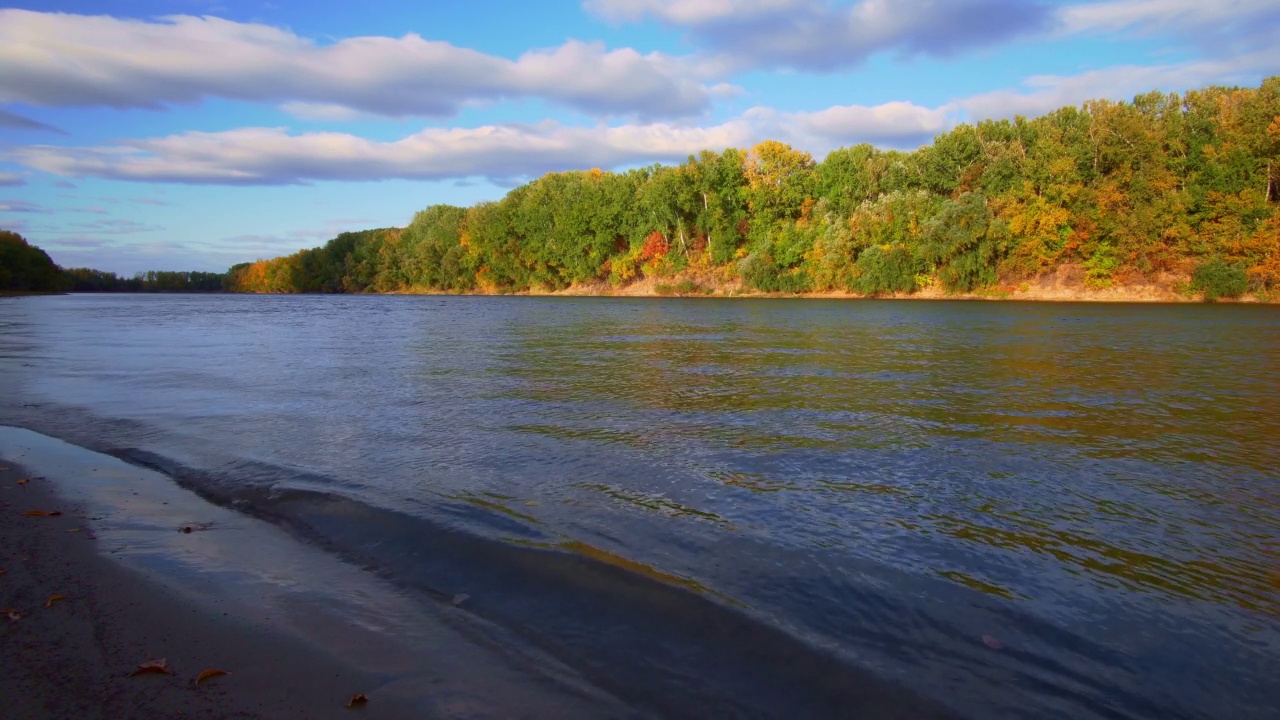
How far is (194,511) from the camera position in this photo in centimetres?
674

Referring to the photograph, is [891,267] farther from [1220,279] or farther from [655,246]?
[655,246]

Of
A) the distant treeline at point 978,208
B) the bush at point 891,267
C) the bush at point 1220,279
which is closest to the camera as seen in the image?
the bush at point 1220,279

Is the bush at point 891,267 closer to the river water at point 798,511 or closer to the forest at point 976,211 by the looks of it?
the forest at point 976,211

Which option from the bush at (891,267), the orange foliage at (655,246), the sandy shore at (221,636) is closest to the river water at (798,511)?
the sandy shore at (221,636)

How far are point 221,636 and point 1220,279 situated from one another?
65.9 meters

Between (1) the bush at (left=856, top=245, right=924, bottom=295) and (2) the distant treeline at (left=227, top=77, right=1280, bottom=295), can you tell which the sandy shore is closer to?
(2) the distant treeline at (left=227, top=77, right=1280, bottom=295)

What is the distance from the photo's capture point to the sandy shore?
3635mm

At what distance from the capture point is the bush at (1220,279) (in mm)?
50750

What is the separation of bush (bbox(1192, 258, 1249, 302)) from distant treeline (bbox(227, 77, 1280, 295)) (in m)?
0.11

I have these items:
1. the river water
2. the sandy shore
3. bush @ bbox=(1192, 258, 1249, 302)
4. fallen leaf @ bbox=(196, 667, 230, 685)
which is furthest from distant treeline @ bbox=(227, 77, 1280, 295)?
fallen leaf @ bbox=(196, 667, 230, 685)

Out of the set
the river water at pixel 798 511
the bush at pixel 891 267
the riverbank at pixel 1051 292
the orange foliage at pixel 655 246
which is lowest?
the river water at pixel 798 511

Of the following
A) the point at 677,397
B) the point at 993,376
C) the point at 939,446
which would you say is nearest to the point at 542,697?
the point at 939,446

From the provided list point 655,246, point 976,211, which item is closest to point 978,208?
point 976,211

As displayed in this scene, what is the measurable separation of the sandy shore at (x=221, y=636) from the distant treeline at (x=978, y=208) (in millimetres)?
64461
